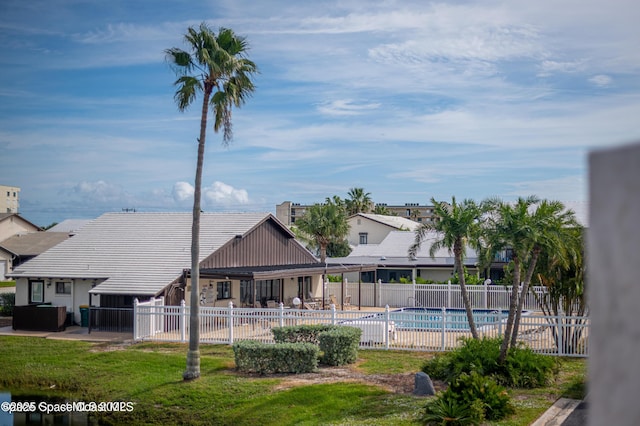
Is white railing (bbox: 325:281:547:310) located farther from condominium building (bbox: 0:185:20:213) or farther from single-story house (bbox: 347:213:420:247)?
condominium building (bbox: 0:185:20:213)

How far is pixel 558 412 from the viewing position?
47.2ft

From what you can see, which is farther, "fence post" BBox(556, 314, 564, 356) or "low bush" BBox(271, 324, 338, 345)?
"low bush" BBox(271, 324, 338, 345)

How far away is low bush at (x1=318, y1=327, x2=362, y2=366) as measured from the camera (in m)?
19.7

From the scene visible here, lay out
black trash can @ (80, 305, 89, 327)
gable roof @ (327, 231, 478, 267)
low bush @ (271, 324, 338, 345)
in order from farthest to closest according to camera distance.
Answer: gable roof @ (327, 231, 478, 267) < black trash can @ (80, 305, 89, 327) < low bush @ (271, 324, 338, 345)

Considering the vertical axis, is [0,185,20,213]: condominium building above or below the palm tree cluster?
above

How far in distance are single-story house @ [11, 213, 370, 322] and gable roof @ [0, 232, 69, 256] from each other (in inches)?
1138

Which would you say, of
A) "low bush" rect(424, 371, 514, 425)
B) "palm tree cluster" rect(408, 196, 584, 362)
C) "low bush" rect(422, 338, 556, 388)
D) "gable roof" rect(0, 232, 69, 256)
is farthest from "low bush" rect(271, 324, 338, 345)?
"gable roof" rect(0, 232, 69, 256)

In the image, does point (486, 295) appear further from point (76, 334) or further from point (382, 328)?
point (76, 334)

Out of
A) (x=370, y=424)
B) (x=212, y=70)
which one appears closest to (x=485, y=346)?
(x=370, y=424)

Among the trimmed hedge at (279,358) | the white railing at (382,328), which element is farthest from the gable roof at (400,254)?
the trimmed hedge at (279,358)

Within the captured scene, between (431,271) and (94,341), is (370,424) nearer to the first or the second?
(94,341)

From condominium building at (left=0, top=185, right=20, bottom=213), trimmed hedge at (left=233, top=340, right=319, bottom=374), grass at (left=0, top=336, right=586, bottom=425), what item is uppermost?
condominium building at (left=0, top=185, right=20, bottom=213)

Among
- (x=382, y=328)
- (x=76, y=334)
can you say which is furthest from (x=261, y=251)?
(x=382, y=328)

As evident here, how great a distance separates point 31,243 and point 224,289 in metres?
38.7
